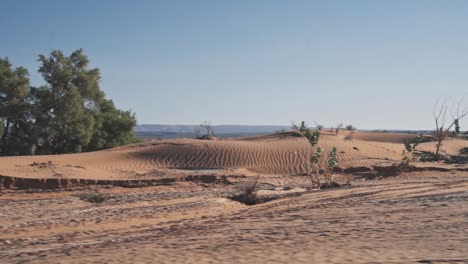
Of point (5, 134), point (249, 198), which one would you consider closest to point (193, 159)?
point (249, 198)

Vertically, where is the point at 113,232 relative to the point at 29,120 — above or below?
below

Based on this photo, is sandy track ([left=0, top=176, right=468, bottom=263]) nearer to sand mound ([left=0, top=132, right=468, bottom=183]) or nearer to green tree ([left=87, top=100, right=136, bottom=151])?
sand mound ([left=0, top=132, right=468, bottom=183])

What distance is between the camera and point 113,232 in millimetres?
Result: 8992

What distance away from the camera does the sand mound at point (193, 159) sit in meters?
19.3

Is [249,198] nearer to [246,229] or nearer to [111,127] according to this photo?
[246,229]

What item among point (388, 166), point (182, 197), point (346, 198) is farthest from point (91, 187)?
point (388, 166)

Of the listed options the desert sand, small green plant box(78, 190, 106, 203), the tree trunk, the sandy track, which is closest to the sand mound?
the desert sand

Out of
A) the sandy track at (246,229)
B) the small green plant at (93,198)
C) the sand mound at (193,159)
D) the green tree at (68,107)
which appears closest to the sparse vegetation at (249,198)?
the sandy track at (246,229)

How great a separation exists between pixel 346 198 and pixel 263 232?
169 inches

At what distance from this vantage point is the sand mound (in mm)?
19344

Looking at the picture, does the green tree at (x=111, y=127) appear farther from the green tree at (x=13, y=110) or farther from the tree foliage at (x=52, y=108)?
the green tree at (x=13, y=110)

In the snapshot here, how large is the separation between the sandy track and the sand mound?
226 inches

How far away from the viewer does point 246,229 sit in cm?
840

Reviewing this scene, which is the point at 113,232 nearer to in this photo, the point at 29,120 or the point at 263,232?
the point at 263,232
